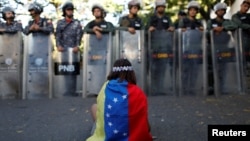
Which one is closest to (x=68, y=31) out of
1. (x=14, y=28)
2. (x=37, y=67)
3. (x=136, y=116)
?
(x=37, y=67)

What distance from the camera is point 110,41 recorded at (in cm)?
1030

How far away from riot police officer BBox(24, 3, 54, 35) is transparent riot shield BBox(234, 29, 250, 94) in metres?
4.27

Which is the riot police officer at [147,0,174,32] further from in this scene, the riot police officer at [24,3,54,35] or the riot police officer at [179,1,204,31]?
the riot police officer at [24,3,54,35]

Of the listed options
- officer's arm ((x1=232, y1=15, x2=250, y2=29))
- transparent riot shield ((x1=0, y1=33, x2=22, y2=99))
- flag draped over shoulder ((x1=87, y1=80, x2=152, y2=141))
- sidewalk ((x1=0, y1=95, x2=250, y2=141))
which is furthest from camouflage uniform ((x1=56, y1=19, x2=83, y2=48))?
flag draped over shoulder ((x1=87, y1=80, x2=152, y2=141))

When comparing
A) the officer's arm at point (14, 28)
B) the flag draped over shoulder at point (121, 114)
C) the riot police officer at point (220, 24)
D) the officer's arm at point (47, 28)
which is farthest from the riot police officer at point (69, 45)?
the flag draped over shoulder at point (121, 114)

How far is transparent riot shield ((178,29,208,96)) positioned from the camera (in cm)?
1023

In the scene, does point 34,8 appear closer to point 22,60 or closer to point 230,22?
point 22,60

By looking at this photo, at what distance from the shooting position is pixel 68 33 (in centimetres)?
1052

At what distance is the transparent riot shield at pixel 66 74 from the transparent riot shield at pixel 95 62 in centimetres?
26

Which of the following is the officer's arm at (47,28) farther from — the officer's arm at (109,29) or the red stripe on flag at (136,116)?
the red stripe on flag at (136,116)

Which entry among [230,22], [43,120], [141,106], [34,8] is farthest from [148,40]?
[141,106]

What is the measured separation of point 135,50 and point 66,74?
5.43ft

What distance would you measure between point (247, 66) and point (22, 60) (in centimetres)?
511

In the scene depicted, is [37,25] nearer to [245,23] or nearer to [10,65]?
[10,65]
